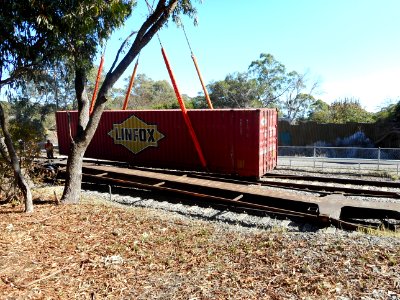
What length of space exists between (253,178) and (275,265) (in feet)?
23.9

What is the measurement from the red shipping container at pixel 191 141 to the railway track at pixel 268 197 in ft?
2.45

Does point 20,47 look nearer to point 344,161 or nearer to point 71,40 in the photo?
point 71,40

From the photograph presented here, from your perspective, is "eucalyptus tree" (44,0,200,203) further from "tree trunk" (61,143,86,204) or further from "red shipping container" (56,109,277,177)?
"red shipping container" (56,109,277,177)

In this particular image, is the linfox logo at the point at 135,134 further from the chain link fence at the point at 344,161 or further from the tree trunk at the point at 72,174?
the chain link fence at the point at 344,161

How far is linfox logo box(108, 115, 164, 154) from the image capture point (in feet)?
45.1

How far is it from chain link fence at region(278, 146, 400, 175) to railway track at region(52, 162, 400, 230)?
714cm

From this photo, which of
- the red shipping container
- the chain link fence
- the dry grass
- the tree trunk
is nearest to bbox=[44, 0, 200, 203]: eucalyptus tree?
the tree trunk

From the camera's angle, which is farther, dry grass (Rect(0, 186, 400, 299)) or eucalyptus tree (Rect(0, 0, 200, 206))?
eucalyptus tree (Rect(0, 0, 200, 206))

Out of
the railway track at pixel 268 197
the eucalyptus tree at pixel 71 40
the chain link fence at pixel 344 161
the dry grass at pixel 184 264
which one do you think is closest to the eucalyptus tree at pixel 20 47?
the eucalyptus tree at pixel 71 40

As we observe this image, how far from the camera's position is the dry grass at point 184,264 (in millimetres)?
4184

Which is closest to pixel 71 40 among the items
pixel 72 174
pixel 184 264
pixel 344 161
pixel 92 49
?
pixel 92 49

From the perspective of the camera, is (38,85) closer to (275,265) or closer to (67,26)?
(67,26)

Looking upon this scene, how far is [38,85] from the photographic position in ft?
27.7

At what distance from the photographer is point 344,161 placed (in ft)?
58.4
